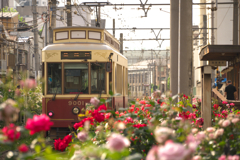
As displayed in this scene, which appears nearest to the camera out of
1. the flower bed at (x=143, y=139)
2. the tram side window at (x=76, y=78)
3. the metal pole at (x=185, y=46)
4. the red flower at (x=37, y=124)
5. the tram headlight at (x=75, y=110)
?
the flower bed at (x=143, y=139)

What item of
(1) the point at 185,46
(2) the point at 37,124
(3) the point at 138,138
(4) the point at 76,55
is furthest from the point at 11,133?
(4) the point at 76,55

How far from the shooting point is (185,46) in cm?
887

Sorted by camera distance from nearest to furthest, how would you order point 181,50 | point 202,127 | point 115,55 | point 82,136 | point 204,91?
1. point 82,136
2. point 204,91
3. point 202,127
4. point 181,50
5. point 115,55

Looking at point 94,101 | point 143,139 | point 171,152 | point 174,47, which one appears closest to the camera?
point 171,152

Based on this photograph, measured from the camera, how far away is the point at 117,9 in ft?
61.5

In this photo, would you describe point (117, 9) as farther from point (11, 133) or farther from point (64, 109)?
point (11, 133)

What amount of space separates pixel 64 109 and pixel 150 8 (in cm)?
873

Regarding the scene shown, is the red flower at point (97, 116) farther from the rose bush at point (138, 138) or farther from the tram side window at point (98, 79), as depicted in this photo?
the tram side window at point (98, 79)

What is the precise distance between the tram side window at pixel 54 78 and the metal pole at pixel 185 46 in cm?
320

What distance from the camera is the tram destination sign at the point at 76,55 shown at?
9.93m

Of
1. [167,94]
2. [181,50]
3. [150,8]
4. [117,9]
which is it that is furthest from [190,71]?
[117,9]

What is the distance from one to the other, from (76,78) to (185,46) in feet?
9.88

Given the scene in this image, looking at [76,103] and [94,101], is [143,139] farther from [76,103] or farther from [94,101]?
[76,103]

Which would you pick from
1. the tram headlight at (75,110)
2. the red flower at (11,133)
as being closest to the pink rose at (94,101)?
the red flower at (11,133)
